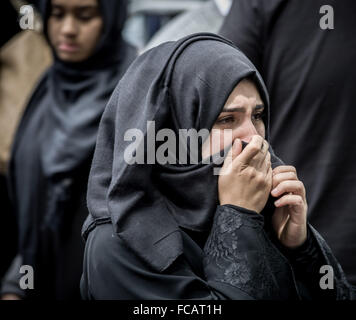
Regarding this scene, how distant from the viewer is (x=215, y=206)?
69.3 inches

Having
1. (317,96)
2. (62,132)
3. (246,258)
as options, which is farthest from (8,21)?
(246,258)

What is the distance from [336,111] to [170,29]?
3.97 feet

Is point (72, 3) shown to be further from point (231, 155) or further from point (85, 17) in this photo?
point (231, 155)

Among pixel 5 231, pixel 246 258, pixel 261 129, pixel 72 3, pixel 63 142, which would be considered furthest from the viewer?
pixel 5 231

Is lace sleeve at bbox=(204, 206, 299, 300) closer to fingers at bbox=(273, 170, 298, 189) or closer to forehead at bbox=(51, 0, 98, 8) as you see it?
fingers at bbox=(273, 170, 298, 189)

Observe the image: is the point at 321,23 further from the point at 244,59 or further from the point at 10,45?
the point at 10,45

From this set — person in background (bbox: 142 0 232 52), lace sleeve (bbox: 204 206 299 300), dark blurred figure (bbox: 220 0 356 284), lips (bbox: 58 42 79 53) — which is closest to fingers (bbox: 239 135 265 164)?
lace sleeve (bbox: 204 206 299 300)

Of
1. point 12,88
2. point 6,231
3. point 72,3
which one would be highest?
point 72,3

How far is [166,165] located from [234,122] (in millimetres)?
185

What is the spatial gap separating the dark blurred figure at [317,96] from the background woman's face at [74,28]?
102 cm

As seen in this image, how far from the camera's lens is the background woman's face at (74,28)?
3.16 m

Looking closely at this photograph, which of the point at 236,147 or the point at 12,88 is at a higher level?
the point at 236,147

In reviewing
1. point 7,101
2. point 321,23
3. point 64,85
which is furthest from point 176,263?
point 7,101

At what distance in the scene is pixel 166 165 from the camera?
1.75 meters
